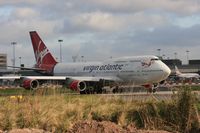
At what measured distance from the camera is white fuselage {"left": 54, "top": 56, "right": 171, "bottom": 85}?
133ft

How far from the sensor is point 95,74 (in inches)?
1837

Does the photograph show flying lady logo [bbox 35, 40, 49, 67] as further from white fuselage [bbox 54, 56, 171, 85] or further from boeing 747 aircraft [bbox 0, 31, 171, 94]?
white fuselage [bbox 54, 56, 171, 85]

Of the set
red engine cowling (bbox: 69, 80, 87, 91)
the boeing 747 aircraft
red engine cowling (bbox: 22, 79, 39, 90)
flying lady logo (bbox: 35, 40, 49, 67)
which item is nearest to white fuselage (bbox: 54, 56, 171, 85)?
the boeing 747 aircraft

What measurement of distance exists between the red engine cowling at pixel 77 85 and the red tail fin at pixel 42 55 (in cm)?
1184

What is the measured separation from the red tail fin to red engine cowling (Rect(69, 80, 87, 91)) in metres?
11.8

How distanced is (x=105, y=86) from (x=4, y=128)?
3188cm

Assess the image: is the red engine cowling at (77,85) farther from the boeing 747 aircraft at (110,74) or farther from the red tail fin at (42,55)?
the red tail fin at (42,55)

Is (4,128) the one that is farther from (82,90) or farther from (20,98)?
(82,90)

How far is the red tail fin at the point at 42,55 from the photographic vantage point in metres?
54.6

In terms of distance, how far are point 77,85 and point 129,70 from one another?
521 centimetres

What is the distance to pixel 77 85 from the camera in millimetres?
41812

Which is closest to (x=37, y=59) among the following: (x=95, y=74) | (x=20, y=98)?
(x=95, y=74)

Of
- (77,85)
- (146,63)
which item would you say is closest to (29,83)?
(77,85)

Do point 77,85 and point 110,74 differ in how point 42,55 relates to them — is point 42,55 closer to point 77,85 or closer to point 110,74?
point 110,74
